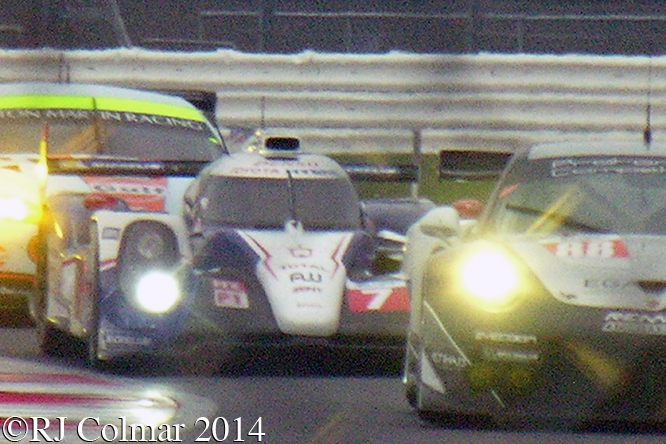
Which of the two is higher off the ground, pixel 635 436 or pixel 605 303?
pixel 605 303

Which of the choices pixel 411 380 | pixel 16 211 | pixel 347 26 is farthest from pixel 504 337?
pixel 347 26

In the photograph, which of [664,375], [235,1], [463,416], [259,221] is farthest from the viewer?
[235,1]

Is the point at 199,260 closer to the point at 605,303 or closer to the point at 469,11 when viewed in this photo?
the point at 605,303

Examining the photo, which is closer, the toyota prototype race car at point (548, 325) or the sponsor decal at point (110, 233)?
the toyota prototype race car at point (548, 325)

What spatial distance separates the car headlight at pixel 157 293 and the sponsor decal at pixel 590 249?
205 cm

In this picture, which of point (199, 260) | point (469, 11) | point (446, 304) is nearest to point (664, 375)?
point (446, 304)

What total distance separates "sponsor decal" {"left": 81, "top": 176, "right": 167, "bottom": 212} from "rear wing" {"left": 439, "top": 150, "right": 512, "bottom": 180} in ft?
6.10

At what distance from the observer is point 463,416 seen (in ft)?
22.9

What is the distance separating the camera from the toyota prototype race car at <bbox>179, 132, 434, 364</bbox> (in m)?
8.29

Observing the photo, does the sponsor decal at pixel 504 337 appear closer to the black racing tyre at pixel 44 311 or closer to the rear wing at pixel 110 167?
the black racing tyre at pixel 44 311

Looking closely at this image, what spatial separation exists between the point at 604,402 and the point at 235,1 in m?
11.3

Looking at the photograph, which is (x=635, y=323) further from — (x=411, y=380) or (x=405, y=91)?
(x=405, y=91)

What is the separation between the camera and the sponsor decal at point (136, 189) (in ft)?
31.7

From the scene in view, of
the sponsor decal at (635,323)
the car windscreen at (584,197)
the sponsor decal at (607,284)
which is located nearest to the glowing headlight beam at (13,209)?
the car windscreen at (584,197)
